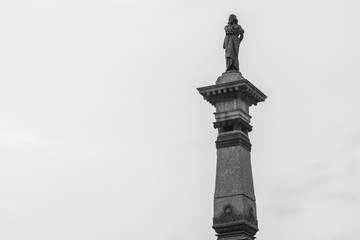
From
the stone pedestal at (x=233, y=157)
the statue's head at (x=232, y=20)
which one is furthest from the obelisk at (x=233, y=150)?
the statue's head at (x=232, y=20)

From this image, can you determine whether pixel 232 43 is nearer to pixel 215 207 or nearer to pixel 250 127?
pixel 250 127

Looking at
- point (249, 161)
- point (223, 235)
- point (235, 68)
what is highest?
point (235, 68)

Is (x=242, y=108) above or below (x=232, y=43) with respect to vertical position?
below

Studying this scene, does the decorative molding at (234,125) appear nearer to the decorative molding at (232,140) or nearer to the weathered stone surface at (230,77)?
the decorative molding at (232,140)

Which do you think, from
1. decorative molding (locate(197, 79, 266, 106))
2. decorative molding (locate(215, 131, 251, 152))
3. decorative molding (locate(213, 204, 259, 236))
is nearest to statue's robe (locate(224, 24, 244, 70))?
decorative molding (locate(197, 79, 266, 106))

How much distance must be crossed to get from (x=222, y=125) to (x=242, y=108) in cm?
96

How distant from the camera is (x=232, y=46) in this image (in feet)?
133

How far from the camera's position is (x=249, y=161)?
39.8 metres

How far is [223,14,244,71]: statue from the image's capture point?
133 feet

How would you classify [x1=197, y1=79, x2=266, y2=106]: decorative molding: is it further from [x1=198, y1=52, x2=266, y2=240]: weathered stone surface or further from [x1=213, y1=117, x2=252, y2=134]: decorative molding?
[x1=213, y1=117, x2=252, y2=134]: decorative molding

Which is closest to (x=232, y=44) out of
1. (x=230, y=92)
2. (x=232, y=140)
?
(x=230, y=92)

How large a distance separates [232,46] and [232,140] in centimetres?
378

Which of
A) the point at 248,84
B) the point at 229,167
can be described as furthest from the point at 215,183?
the point at 248,84

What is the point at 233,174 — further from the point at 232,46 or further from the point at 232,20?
the point at 232,20
